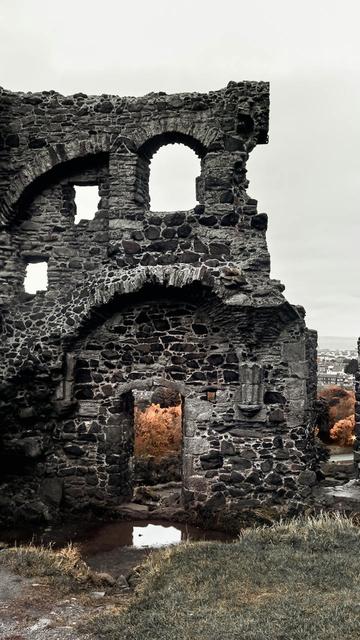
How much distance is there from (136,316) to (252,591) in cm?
624

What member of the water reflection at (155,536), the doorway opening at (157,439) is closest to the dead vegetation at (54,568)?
the water reflection at (155,536)

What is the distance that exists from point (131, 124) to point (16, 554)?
817cm

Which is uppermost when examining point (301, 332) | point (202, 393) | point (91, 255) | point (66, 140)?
point (66, 140)

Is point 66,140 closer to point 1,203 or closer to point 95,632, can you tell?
point 1,203

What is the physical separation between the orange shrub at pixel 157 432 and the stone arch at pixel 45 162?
7.10 meters

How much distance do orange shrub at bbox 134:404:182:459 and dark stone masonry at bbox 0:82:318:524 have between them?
344 cm

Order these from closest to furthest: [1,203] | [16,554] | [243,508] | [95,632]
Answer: [95,632], [16,554], [243,508], [1,203]

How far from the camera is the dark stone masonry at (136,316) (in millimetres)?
10656

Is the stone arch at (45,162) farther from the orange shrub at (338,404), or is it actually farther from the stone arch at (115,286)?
the orange shrub at (338,404)

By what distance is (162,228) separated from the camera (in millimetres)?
10930

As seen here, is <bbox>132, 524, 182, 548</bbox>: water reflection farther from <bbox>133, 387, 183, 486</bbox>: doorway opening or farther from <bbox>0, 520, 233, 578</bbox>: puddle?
<bbox>133, 387, 183, 486</bbox>: doorway opening

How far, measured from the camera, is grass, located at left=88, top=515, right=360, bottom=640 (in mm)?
5059

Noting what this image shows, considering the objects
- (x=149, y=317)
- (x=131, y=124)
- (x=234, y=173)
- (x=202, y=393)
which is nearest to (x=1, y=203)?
(x=131, y=124)

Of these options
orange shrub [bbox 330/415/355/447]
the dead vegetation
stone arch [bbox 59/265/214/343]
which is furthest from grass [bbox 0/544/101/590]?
orange shrub [bbox 330/415/355/447]
